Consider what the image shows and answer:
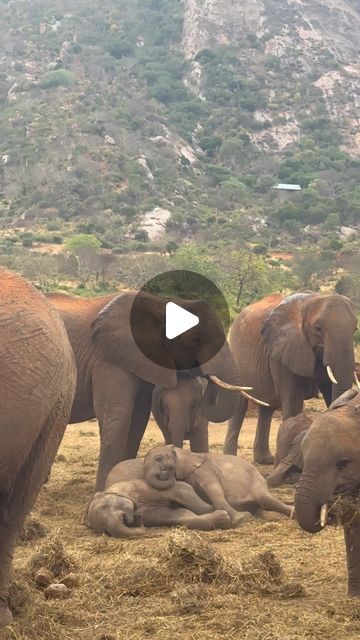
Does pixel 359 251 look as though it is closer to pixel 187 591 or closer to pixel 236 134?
pixel 236 134

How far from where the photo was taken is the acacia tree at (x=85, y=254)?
4053cm

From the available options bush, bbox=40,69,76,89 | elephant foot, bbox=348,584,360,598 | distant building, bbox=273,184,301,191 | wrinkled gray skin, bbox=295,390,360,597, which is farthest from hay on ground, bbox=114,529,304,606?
bush, bbox=40,69,76,89

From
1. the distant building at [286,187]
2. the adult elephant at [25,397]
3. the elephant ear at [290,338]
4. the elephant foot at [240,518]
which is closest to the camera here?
the adult elephant at [25,397]

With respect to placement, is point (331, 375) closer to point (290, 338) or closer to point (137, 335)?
point (290, 338)

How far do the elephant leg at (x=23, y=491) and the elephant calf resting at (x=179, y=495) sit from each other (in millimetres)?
2434

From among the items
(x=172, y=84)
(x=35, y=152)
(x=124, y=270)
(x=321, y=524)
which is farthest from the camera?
(x=172, y=84)

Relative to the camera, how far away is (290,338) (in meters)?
10.7

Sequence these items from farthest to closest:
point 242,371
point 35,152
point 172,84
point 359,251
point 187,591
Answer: point 172,84
point 35,152
point 359,251
point 242,371
point 187,591

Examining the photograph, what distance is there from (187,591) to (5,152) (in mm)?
62075

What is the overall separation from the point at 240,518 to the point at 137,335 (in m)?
2.26

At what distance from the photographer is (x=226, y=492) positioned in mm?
7840

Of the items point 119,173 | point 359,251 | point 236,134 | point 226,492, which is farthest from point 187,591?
point 236,134

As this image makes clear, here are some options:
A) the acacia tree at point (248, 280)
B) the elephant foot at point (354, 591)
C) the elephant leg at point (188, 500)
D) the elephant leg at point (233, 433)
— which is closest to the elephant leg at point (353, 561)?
the elephant foot at point (354, 591)

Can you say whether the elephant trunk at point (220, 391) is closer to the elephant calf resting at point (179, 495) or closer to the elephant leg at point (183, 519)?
the elephant calf resting at point (179, 495)
